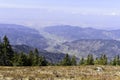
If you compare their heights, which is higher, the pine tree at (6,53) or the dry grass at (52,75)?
the dry grass at (52,75)

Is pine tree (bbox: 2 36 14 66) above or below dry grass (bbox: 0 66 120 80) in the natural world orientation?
below

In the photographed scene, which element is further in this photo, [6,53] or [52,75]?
[6,53]

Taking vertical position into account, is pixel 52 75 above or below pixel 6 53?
above

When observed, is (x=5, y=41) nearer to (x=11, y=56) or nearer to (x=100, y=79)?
(x=11, y=56)

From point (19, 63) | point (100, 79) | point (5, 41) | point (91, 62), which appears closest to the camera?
point (100, 79)

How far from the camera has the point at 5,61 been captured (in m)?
104

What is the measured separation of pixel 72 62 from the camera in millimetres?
132250

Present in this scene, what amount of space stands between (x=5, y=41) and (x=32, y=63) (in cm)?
1188

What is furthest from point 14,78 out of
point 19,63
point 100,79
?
point 19,63

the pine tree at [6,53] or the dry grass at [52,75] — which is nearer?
the dry grass at [52,75]

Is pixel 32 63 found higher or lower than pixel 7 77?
lower

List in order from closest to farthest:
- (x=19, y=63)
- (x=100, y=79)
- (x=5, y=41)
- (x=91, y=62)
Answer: (x=100, y=79) < (x=19, y=63) < (x=5, y=41) < (x=91, y=62)

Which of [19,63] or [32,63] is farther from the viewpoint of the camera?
[32,63]

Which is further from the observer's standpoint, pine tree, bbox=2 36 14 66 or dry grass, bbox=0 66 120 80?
pine tree, bbox=2 36 14 66
